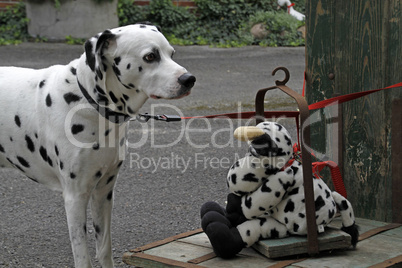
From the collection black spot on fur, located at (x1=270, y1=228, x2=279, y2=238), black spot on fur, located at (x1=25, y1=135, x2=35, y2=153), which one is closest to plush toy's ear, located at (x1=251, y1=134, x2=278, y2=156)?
black spot on fur, located at (x1=270, y1=228, x2=279, y2=238)

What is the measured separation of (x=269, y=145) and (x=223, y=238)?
0.56 meters

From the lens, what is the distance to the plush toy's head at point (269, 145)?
127 inches

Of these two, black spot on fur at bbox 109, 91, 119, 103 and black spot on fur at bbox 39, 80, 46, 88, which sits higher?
black spot on fur at bbox 39, 80, 46, 88

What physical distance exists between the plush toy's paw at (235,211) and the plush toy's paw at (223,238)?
0.22ft

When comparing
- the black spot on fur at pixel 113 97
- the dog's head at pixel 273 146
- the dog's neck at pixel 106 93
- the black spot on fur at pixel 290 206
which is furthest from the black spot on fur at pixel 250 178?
the black spot on fur at pixel 113 97

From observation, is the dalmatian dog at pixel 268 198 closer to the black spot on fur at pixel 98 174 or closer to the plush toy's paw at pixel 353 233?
the plush toy's paw at pixel 353 233

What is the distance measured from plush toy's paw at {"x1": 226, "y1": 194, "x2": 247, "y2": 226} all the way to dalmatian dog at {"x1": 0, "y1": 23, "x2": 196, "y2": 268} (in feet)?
2.24

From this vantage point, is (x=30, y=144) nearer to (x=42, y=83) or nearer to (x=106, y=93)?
(x=42, y=83)

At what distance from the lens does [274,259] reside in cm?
327

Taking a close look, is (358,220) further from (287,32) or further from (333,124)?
(287,32)

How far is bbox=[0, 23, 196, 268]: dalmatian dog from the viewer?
310 centimetres

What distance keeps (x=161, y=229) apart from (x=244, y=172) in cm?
144

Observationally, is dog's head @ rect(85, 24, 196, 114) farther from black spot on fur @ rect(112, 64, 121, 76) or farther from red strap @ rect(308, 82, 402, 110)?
red strap @ rect(308, 82, 402, 110)

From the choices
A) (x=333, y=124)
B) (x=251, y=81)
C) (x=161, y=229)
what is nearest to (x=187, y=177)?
(x=161, y=229)
